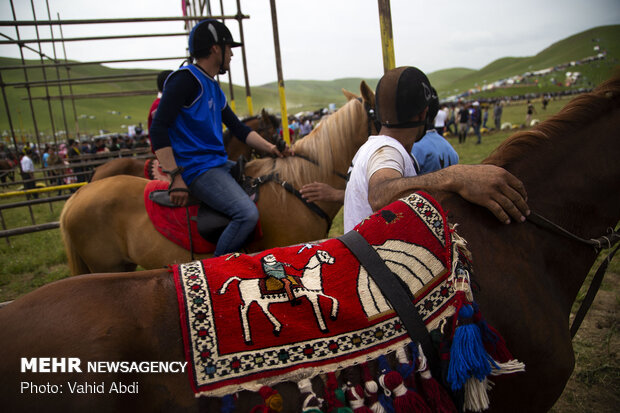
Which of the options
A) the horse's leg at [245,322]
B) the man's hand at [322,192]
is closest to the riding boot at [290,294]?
the horse's leg at [245,322]

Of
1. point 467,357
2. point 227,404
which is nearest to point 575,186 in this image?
point 467,357

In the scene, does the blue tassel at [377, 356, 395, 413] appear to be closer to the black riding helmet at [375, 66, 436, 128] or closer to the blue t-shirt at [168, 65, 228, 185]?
the black riding helmet at [375, 66, 436, 128]

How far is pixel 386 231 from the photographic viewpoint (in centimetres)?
136

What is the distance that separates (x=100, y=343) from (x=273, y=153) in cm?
266

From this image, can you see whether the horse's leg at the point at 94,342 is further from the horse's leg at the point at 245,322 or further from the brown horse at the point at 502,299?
the horse's leg at the point at 245,322

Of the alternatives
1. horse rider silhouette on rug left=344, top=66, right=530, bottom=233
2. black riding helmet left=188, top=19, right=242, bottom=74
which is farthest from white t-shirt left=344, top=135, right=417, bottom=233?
black riding helmet left=188, top=19, right=242, bottom=74

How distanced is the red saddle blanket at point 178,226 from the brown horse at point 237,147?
8.11ft

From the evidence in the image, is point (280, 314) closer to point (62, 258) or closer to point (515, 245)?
point (515, 245)

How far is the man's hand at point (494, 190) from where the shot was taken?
1390mm

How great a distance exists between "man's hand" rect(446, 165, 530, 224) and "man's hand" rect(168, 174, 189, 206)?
86.9 inches

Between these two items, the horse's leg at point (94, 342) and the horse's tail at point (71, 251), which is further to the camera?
the horse's tail at point (71, 251)

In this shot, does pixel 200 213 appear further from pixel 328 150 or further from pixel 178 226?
pixel 328 150

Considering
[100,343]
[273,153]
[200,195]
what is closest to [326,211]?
[273,153]

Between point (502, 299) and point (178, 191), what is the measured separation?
2472mm
